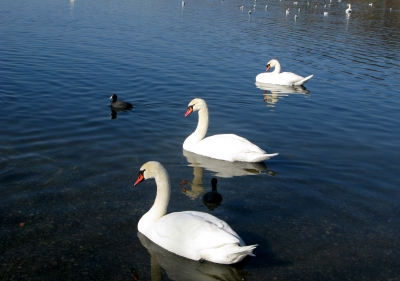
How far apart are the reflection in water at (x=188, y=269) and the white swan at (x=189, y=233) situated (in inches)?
4.2

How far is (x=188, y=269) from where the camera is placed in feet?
24.5

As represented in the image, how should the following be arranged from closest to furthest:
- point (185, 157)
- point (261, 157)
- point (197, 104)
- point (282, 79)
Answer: point (261, 157) → point (185, 157) → point (197, 104) → point (282, 79)

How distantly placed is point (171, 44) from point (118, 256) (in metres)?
22.2

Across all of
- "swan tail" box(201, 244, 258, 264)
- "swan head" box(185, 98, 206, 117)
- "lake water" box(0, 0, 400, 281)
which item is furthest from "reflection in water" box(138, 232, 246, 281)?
"swan head" box(185, 98, 206, 117)

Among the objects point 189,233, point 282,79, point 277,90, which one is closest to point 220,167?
point 189,233

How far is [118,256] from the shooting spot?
25.5 feet

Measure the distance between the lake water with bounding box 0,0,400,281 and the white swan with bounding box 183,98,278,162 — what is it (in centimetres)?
24

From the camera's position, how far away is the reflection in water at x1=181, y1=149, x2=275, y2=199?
36.9 feet

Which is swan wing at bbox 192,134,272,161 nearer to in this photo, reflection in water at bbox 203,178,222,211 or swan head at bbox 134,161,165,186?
reflection in water at bbox 203,178,222,211

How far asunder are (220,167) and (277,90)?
9.53 meters

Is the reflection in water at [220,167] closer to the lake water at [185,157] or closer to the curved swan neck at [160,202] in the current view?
the lake water at [185,157]

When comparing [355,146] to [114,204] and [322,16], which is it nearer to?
[114,204]

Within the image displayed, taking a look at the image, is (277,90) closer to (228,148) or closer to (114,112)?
(114,112)

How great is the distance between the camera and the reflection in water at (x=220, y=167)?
11.3 metres
